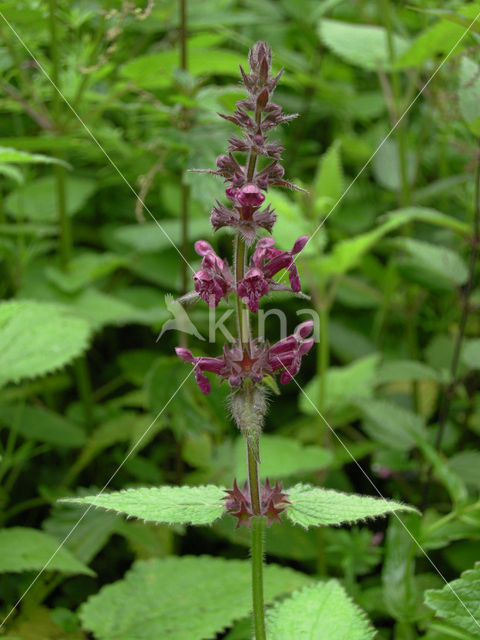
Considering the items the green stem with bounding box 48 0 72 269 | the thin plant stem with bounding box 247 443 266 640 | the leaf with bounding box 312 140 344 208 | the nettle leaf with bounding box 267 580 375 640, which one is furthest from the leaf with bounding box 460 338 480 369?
the green stem with bounding box 48 0 72 269

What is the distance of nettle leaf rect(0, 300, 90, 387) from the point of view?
1919 mm

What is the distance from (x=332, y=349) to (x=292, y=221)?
0.96 m

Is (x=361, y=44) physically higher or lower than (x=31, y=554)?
higher

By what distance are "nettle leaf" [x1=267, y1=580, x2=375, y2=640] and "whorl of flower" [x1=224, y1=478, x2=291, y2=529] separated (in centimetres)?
32

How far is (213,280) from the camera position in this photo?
1166 millimetres

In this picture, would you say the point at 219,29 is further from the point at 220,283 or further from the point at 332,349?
the point at 220,283

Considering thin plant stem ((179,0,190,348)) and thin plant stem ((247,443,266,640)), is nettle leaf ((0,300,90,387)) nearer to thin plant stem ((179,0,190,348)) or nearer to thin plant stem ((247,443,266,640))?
thin plant stem ((179,0,190,348))

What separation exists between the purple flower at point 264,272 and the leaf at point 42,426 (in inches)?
Answer: 57.4

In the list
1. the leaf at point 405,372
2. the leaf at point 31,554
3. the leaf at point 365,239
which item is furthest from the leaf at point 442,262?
the leaf at point 31,554

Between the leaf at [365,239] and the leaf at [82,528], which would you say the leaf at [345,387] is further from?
the leaf at [82,528]

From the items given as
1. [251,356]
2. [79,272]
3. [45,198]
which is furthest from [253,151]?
[45,198]

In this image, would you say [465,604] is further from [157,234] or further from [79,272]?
[157,234]

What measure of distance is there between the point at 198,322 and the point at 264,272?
1543mm

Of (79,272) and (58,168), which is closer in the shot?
(58,168)
